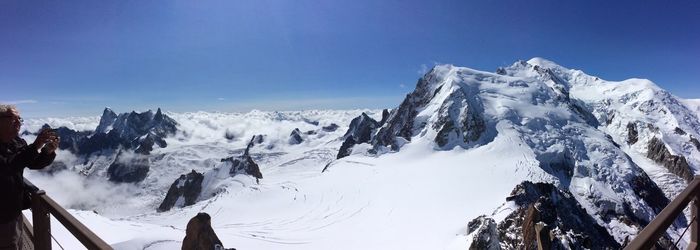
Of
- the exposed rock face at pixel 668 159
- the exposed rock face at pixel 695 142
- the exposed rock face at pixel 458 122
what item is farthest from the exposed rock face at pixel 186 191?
the exposed rock face at pixel 695 142

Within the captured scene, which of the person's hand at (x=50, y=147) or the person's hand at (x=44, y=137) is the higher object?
the person's hand at (x=44, y=137)

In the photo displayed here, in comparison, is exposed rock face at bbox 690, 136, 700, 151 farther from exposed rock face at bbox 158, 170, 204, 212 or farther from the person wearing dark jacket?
the person wearing dark jacket

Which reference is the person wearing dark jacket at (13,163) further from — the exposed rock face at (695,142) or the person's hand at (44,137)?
the exposed rock face at (695,142)

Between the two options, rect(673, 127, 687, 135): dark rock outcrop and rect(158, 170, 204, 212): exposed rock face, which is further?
rect(673, 127, 687, 135): dark rock outcrop

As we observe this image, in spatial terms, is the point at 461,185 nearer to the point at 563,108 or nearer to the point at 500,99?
the point at 500,99

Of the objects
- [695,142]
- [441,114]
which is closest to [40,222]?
[441,114]

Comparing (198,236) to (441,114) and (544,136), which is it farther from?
(441,114)

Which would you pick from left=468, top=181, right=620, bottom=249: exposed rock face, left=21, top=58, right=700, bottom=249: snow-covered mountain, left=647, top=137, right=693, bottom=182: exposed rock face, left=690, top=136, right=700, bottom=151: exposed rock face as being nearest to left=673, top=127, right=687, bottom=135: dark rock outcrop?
left=690, top=136, right=700, bottom=151: exposed rock face
